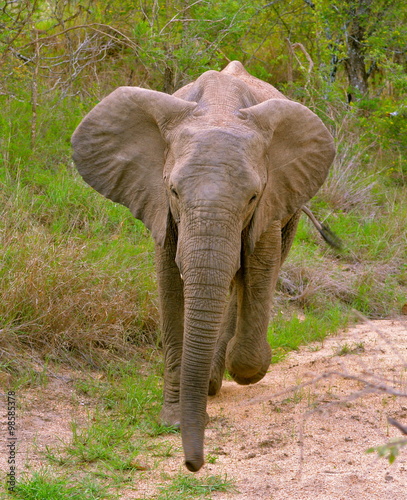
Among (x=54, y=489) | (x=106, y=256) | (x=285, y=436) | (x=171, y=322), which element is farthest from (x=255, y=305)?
(x=54, y=489)

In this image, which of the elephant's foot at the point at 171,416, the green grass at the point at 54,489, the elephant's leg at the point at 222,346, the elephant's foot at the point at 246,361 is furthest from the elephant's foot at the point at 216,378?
the green grass at the point at 54,489

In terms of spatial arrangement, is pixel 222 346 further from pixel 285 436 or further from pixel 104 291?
pixel 285 436

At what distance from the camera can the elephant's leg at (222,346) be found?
5.57m

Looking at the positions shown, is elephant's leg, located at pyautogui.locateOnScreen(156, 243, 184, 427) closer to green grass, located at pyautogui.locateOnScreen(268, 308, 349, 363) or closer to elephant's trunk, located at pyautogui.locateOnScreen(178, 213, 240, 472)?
elephant's trunk, located at pyautogui.locateOnScreen(178, 213, 240, 472)

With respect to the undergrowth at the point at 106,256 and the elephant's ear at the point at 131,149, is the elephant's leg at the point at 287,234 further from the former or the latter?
the elephant's ear at the point at 131,149

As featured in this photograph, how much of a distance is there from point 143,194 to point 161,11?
571 cm

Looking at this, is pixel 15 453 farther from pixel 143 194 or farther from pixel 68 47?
pixel 68 47

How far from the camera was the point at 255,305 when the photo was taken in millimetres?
5219

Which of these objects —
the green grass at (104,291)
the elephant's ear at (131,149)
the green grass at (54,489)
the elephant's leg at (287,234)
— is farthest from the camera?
the elephant's leg at (287,234)

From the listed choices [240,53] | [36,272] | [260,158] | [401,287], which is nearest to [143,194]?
[260,158]

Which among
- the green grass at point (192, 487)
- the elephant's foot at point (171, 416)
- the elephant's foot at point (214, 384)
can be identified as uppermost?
the green grass at point (192, 487)

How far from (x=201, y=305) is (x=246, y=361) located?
4.76ft

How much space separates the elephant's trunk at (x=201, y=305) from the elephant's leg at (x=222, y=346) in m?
1.51

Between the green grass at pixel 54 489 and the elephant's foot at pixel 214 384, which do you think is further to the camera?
the elephant's foot at pixel 214 384
